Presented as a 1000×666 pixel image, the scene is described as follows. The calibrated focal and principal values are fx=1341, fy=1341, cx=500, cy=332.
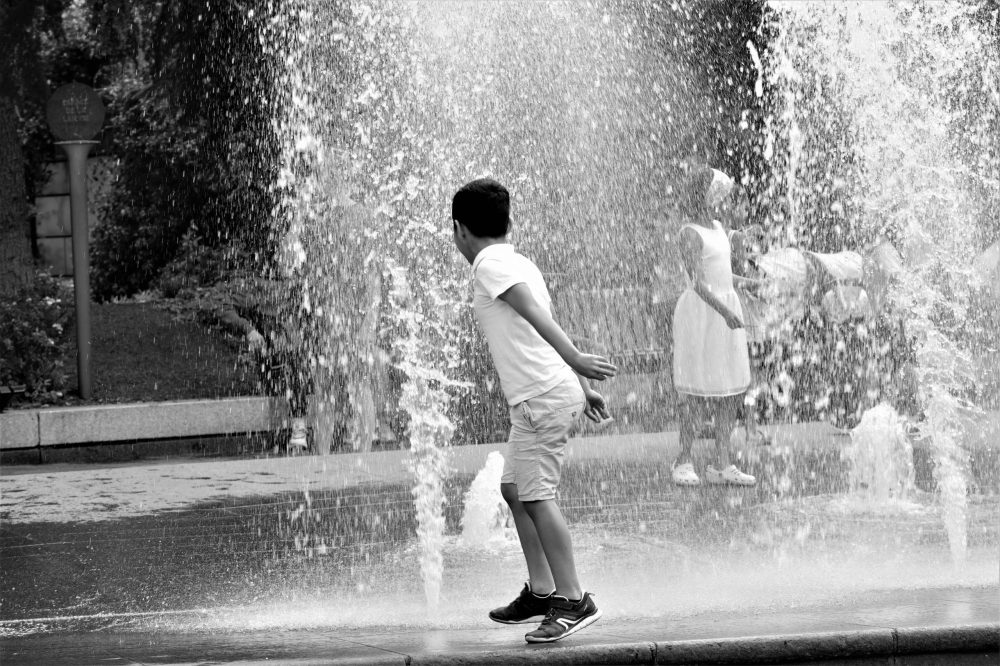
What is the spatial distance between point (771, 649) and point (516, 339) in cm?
134

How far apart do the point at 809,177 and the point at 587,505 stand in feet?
36.4

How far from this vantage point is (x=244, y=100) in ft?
49.2

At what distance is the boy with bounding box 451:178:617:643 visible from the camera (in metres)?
4.57

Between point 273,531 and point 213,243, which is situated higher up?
point 213,243

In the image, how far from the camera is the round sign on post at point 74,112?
524 inches

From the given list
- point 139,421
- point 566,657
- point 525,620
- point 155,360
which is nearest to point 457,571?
point 525,620

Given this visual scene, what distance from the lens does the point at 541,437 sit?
15.3 ft

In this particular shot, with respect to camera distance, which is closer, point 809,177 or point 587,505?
point 587,505

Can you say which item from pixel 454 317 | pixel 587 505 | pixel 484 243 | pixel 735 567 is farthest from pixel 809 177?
pixel 484 243

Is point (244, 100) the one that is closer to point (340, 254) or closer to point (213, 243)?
point (213, 243)

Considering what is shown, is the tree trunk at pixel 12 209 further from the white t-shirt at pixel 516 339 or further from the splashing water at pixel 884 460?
the white t-shirt at pixel 516 339

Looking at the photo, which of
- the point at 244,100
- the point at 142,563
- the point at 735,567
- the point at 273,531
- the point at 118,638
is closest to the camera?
the point at 118,638

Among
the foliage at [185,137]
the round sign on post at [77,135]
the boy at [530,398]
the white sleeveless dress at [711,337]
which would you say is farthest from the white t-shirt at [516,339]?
the foliage at [185,137]

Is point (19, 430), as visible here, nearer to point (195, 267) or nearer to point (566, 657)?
point (195, 267)
